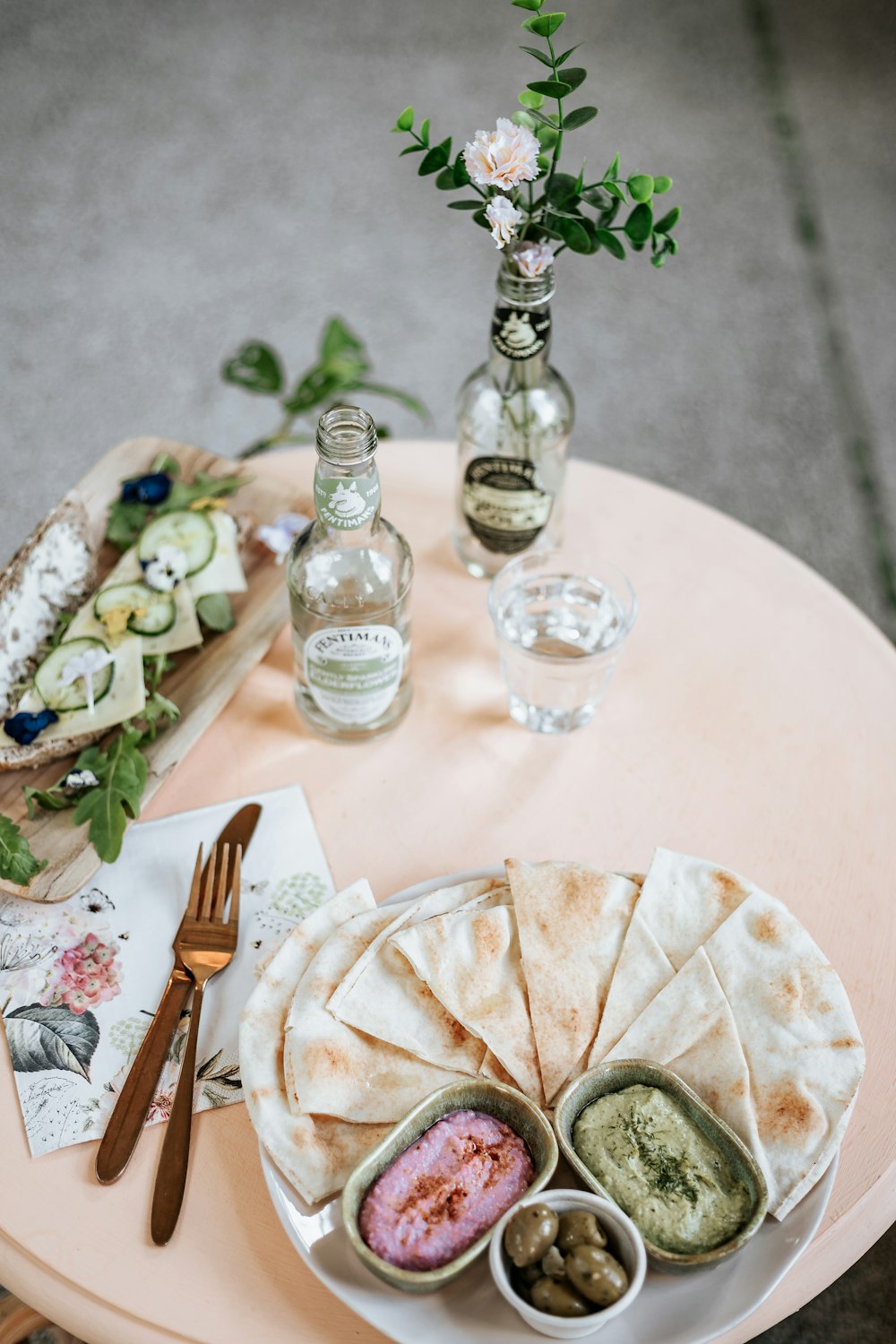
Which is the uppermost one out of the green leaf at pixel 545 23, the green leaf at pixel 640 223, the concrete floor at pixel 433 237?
the concrete floor at pixel 433 237

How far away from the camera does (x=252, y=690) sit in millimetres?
1428

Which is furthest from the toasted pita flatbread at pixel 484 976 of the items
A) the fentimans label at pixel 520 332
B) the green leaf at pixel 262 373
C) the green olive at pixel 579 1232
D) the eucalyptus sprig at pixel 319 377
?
the green leaf at pixel 262 373

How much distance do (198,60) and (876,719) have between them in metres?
3.60

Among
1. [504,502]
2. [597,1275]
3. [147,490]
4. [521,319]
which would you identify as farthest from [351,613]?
[597,1275]

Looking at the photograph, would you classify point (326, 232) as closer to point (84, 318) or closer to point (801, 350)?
point (84, 318)

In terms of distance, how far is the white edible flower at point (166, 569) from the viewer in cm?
145

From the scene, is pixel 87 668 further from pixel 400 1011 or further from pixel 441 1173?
pixel 441 1173

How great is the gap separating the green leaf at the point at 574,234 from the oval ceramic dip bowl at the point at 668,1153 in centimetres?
84

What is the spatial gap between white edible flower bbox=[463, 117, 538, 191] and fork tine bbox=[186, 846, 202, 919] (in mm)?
753

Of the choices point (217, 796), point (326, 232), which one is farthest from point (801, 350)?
point (217, 796)

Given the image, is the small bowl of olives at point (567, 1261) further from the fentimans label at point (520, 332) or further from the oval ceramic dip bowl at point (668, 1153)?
the fentimans label at point (520, 332)

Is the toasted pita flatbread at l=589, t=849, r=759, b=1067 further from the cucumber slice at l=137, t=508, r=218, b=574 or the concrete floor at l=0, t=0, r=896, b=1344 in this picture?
Result: the concrete floor at l=0, t=0, r=896, b=1344

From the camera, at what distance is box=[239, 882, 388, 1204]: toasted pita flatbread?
3.10ft

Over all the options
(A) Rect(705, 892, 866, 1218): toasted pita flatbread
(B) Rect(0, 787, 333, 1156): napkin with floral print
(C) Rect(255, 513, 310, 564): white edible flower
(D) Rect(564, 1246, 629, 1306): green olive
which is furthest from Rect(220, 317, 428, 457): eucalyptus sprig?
(D) Rect(564, 1246, 629, 1306): green olive
